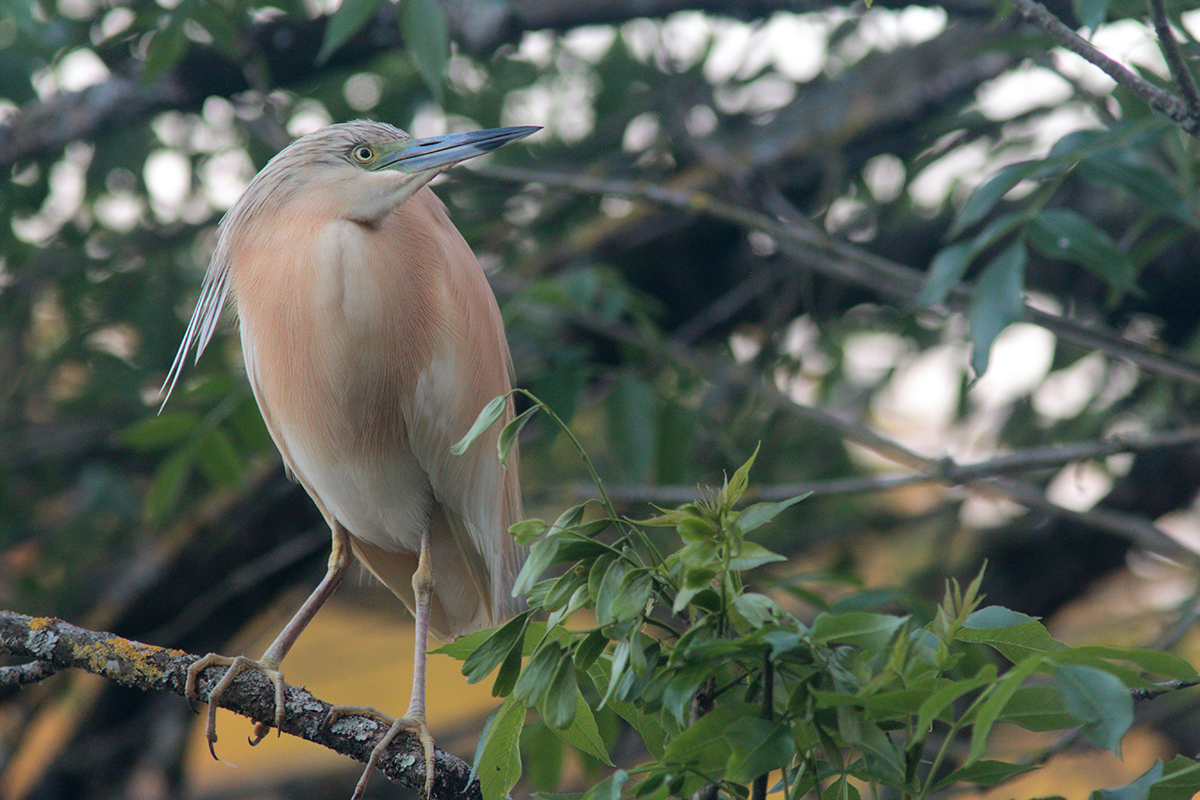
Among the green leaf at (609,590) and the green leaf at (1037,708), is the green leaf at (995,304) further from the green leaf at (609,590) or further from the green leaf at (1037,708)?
the green leaf at (609,590)

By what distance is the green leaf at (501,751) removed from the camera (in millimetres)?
1000

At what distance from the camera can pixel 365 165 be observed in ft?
4.88

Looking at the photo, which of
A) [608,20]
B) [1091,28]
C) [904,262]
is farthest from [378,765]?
[904,262]

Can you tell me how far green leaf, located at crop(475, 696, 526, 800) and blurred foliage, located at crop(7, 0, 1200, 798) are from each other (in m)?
1.11

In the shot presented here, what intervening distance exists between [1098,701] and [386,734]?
85 centimetres

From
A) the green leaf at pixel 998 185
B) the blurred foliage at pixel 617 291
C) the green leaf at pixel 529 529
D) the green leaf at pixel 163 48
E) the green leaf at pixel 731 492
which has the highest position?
the green leaf at pixel 163 48

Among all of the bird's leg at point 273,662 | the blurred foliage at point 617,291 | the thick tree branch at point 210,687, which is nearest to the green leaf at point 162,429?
the blurred foliage at point 617,291

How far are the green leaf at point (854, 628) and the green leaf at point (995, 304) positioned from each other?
778 millimetres

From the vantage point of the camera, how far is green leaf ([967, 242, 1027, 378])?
1.52 metres

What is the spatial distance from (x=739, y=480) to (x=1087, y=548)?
2.45m

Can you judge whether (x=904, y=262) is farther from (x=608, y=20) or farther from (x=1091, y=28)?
(x=1091, y=28)

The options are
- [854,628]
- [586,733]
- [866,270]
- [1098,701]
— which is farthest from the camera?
[866,270]

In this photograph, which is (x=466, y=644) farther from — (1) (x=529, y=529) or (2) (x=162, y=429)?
(2) (x=162, y=429)

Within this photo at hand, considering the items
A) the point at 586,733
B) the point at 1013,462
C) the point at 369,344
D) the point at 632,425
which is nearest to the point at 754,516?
the point at 586,733
